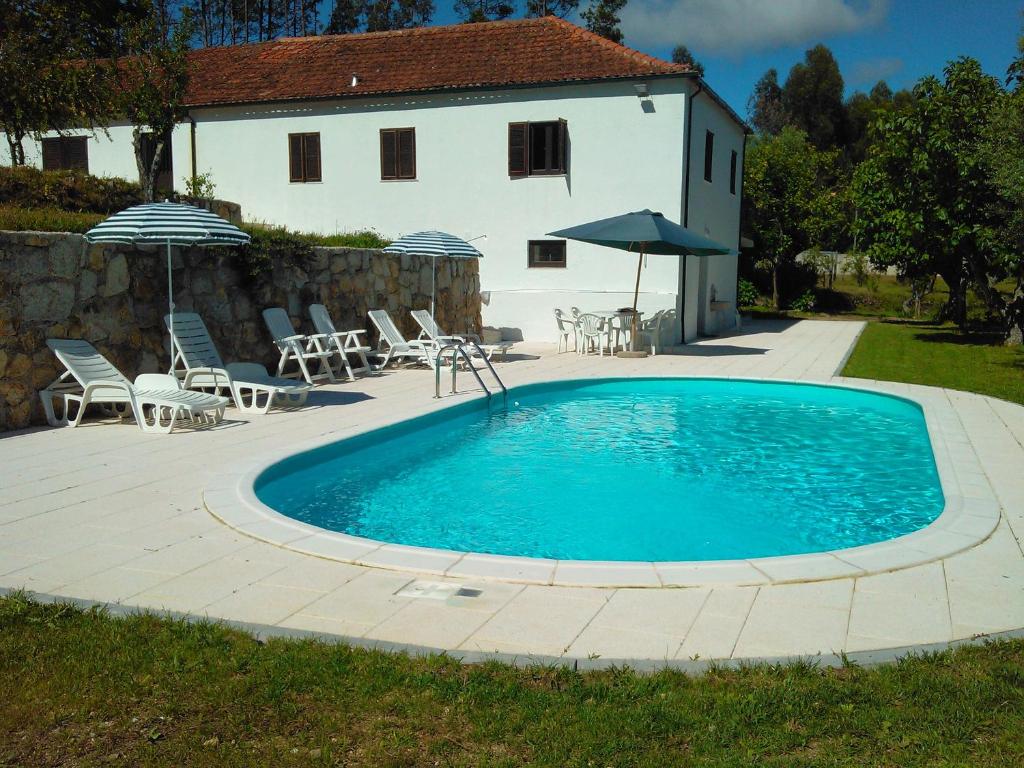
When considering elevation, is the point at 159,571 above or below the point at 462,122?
below

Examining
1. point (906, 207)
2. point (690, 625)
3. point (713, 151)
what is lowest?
point (690, 625)

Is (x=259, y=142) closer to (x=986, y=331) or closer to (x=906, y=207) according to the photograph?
(x=906, y=207)

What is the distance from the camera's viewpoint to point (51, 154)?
2370cm

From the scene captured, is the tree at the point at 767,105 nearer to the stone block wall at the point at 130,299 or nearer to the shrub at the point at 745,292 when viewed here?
the shrub at the point at 745,292

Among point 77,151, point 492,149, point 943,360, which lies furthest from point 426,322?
point 77,151

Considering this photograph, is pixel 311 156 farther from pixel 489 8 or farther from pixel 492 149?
pixel 489 8

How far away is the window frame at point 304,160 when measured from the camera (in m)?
21.3

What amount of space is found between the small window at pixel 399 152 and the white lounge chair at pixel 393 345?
721 cm

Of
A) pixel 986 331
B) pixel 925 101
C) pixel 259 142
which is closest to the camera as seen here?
pixel 925 101

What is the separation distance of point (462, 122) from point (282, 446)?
45.6ft

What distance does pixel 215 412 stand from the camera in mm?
8789

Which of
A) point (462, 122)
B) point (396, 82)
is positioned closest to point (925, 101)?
point (462, 122)

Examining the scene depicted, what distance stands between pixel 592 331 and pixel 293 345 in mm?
7236

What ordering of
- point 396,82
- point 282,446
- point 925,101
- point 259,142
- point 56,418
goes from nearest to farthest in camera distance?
point 282,446 → point 56,418 → point 925,101 → point 396,82 → point 259,142
